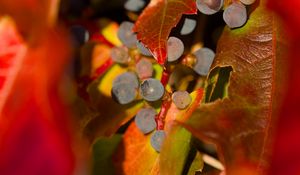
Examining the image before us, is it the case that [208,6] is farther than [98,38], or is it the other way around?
[98,38]

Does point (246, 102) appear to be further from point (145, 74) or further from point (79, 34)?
point (79, 34)

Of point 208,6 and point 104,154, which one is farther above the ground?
point 208,6

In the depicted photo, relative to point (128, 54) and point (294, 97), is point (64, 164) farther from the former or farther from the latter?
point (294, 97)

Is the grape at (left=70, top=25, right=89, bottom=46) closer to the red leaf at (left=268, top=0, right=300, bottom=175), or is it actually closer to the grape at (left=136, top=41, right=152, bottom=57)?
the grape at (left=136, top=41, right=152, bottom=57)

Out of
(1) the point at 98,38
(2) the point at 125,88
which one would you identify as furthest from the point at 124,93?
(1) the point at 98,38

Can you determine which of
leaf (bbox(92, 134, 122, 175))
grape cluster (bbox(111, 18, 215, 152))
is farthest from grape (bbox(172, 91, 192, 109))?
leaf (bbox(92, 134, 122, 175))

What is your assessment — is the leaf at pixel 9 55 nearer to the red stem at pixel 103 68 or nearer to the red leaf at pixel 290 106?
the red stem at pixel 103 68
